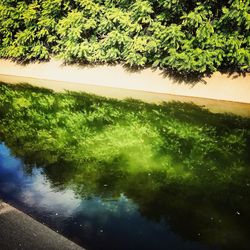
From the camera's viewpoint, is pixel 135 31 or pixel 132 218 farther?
pixel 135 31

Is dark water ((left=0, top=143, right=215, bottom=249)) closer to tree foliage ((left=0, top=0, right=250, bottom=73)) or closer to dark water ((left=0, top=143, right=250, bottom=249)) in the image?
dark water ((left=0, top=143, right=250, bottom=249))

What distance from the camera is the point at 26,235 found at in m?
5.55

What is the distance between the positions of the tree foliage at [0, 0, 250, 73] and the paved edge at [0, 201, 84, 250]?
10.3 m

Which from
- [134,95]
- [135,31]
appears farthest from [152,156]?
[135,31]

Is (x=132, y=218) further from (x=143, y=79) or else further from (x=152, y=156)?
(x=143, y=79)

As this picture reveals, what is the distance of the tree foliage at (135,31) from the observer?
13.9 meters

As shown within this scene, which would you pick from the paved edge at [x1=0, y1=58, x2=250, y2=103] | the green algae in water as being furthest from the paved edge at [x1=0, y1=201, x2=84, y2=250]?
the paved edge at [x1=0, y1=58, x2=250, y2=103]

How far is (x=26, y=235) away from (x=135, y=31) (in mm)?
13208

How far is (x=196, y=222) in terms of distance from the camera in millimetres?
6207

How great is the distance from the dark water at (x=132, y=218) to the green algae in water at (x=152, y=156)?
3 cm

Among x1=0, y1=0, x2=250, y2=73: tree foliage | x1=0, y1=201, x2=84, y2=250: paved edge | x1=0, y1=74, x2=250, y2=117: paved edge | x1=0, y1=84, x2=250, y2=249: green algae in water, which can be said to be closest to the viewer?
x1=0, y1=201, x2=84, y2=250: paved edge

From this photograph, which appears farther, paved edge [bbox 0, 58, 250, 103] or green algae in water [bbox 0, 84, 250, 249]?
paved edge [bbox 0, 58, 250, 103]

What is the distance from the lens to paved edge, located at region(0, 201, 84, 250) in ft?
17.3

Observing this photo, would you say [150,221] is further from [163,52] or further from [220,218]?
[163,52]
